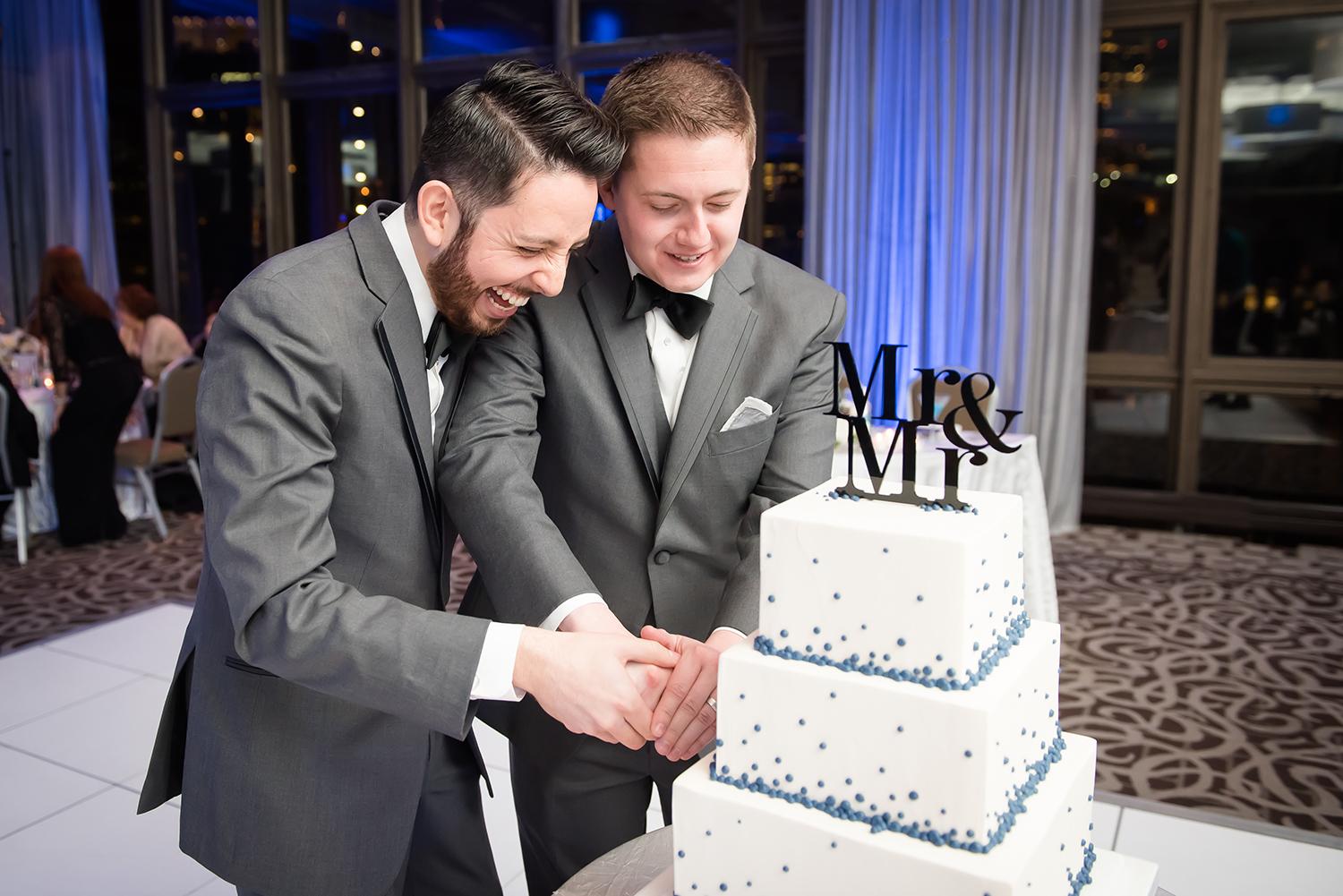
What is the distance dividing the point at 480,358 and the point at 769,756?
767 mm

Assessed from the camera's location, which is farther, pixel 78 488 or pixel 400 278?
pixel 78 488

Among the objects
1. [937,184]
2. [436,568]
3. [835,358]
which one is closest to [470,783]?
[436,568]

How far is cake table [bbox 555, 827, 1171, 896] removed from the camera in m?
1.32

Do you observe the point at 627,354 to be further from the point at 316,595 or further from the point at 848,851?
the point at 848,851

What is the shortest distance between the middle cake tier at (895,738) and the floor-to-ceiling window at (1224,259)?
230 inches

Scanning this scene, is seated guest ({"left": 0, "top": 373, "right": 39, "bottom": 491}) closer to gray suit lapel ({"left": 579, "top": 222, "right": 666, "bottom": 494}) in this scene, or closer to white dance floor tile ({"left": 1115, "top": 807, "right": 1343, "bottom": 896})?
gray suit lapel ({"left": 579, "top": 222, "right": 666, "bottom": 494})

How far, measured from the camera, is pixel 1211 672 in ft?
13.6

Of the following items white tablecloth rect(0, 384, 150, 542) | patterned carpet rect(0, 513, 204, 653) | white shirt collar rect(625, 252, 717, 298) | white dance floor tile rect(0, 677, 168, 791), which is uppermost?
white shirt collar rect(625, 252, 717, 298)

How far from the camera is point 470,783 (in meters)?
1.81

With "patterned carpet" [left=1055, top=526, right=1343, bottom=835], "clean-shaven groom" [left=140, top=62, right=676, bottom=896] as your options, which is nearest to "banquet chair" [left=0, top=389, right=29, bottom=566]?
"clean-shaven groom" [left=140, top=62, right=676, bottom=896]

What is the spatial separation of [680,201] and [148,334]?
251 inches

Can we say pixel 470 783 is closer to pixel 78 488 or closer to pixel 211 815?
pixel 211 815

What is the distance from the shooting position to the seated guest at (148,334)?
686cm

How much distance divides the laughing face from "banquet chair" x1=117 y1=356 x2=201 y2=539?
191 inches
